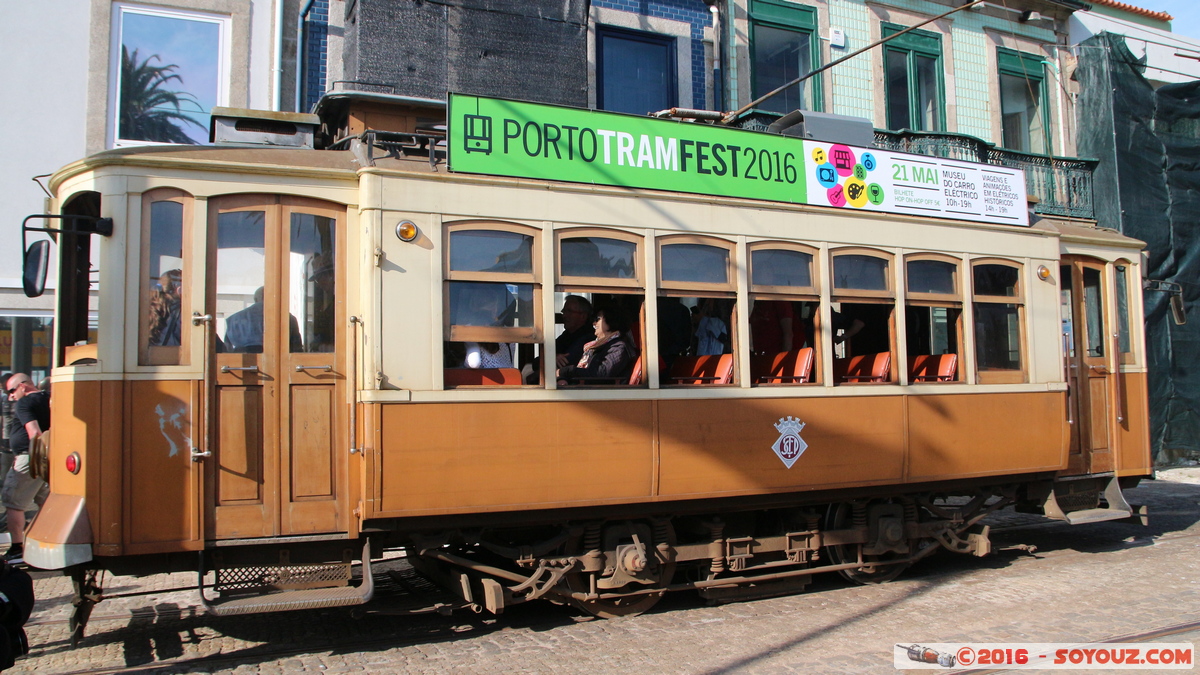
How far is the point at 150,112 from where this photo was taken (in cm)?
1005

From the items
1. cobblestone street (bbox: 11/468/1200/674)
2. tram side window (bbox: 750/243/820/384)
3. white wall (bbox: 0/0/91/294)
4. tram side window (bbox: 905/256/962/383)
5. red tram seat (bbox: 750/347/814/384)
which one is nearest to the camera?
cobblestone street (bbox: 11/468/1200/674)

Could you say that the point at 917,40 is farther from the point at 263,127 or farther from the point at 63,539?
the point at 63,539

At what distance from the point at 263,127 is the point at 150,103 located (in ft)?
13.9

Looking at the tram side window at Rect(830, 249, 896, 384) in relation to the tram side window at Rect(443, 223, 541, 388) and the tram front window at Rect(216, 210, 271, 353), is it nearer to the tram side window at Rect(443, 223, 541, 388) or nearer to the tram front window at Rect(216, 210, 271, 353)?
the tram side window at Rect(443, 223, 541, 388)

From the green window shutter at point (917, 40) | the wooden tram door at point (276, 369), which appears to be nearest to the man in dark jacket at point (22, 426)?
the wooden tram door at point (276, 369)

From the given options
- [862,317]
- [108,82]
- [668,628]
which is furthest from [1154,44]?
[108,82]

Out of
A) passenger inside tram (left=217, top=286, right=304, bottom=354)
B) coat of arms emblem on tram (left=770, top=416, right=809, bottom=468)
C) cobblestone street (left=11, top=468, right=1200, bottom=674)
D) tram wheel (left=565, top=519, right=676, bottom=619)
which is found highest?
passenger inside tram (left=217, top=286, right=304, bottom=354)

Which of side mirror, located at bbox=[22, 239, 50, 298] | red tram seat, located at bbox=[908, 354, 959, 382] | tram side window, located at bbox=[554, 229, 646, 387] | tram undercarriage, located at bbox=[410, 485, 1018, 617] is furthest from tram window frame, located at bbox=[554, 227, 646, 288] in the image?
side mirror, located at bbox=[22, 239, 50, 298]

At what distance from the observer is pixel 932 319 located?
7586mm

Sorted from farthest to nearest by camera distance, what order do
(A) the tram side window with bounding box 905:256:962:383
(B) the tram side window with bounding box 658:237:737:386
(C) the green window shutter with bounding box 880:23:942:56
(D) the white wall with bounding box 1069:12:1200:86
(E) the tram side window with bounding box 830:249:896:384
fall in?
(D) the white wall with bounding box 1069:12:1200:86 → (C) the green window shutter with bounding box 880:23:942:56 → (A) the tram side window with bounding box 905:256:962:383 → (E) the tram side window with bounding box 830:249:896:384 → (B) the tram side window with bounding box 658:237:737:386

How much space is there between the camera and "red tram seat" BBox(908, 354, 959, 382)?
7227 millimetres

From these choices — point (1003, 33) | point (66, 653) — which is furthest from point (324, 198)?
point (1003, 33)

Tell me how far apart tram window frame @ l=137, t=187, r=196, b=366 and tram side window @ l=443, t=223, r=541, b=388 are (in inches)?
60.5

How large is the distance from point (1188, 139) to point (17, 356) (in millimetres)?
18942
